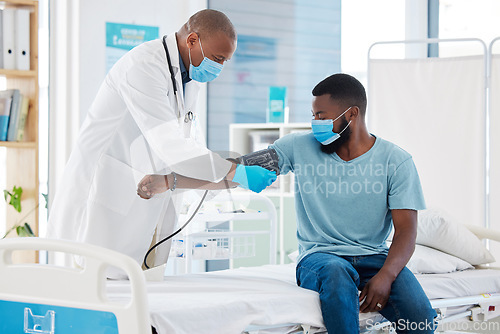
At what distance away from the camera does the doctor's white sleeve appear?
5.55 ft

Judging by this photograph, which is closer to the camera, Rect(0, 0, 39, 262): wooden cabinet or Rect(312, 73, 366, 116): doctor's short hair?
Rect(312, 73, 366, 116): doctor's short hair

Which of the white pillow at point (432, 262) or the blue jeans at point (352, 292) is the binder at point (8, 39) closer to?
the blue jeans at point (352, 292)

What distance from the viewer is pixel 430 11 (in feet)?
13.0

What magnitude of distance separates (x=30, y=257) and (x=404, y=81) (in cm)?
228

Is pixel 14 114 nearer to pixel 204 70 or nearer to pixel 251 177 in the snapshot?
pixel 204 70

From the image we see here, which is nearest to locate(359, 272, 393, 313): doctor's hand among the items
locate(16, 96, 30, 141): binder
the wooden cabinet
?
the wooden cabinet

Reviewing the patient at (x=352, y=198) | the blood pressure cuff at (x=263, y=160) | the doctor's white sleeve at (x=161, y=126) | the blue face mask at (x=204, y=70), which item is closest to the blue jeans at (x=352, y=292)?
the patient at (x=352, y=198)

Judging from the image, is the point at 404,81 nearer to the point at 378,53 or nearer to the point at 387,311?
the point at 378,53

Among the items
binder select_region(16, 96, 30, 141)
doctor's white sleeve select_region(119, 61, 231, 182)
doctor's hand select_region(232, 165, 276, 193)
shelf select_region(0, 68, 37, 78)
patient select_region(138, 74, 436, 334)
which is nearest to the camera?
doctor's white sleeve select_region(119, 61, 231, 182)

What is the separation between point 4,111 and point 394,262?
93.9 inches

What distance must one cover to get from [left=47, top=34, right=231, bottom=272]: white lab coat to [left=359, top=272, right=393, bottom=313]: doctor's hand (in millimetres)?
573

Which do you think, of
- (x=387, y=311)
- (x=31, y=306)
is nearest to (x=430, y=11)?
(x=387, y=311)

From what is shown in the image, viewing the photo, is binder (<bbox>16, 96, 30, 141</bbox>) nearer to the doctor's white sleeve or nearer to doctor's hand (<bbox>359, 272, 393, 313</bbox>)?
the doctor's white sleeve

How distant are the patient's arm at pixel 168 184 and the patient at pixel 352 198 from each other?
1.10 ft
